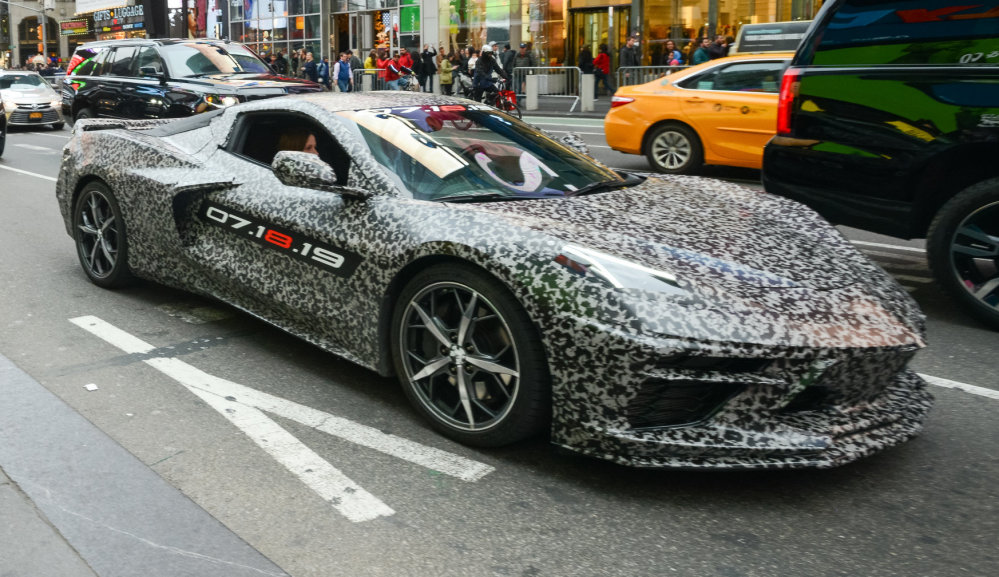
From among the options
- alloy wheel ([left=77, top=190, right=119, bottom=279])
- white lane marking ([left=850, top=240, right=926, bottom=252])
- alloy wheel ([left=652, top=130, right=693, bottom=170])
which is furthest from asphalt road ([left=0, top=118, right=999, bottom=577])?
alloy wheel ([left=652, top=130, right=693, bottom=170])

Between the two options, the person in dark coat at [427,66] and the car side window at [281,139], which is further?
the person in dark coat at [427,66]

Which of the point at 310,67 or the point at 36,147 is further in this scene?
the point at 310,67

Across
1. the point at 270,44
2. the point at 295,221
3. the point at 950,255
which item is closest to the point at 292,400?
the point at 295,221

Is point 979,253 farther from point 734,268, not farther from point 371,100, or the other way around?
point 371,100

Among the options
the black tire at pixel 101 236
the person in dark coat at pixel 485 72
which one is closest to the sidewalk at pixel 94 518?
the black tire at pixel 101 236

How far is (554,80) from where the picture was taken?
24469mm

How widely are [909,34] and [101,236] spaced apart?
4.82 meters

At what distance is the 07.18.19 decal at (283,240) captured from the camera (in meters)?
3.99

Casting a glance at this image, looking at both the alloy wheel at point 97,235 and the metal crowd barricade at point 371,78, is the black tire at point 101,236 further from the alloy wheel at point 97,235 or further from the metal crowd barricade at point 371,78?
the metal crowd barricade at point 371,78

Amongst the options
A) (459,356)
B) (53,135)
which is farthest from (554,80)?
(459,356)

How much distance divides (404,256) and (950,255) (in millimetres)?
3303

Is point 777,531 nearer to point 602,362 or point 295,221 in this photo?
point 602,362

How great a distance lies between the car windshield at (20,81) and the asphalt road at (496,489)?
765 inches

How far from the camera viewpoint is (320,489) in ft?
10.9
